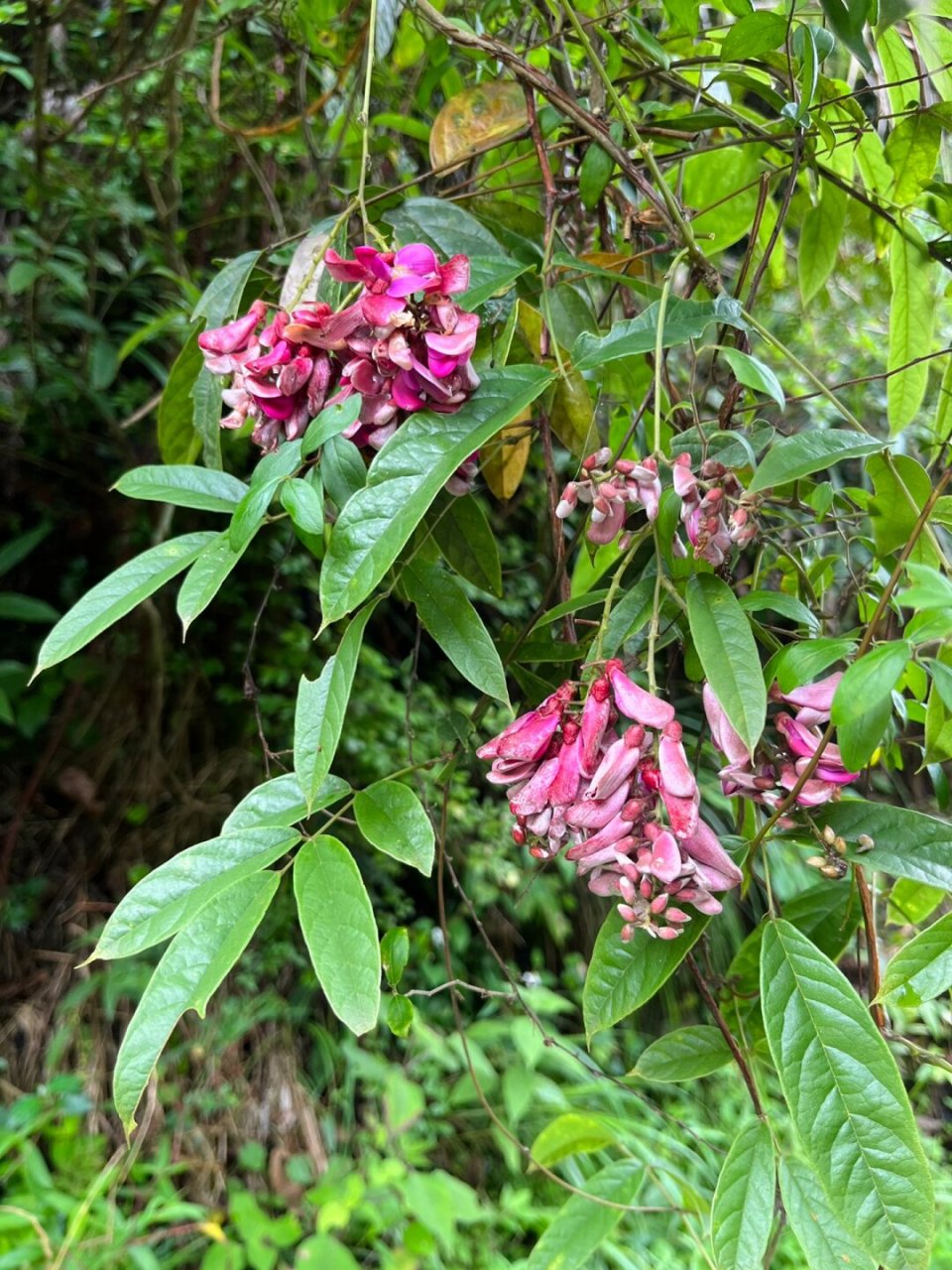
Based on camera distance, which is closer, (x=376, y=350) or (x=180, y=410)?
(x=376, y=350)

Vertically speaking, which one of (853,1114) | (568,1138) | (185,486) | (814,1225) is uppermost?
(185,486)

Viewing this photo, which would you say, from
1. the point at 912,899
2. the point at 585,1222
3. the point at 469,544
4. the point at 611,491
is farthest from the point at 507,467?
the point at 585,1222

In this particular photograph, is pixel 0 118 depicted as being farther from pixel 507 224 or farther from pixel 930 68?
pixel 930 68

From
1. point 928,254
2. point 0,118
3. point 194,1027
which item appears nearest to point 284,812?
point 928,254

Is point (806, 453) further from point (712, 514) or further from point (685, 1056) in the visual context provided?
point (685, 1056)

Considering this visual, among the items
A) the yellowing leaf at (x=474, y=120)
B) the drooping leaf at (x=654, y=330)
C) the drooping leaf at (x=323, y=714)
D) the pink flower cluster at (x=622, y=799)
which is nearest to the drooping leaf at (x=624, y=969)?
the pink flower cluster at (x=622, y=799)

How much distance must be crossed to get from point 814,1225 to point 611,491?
0.33 meters

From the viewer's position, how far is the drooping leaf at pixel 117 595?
40 centimetres

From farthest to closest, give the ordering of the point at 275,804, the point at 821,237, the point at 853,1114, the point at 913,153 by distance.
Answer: the point at 821,237, the point at 913,153, the point at 275,804, the point at 853,1114

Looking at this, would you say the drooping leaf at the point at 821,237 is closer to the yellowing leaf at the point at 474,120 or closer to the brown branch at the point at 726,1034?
the yellowing leaf at the point at 474,120

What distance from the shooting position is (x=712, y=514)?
38 cm

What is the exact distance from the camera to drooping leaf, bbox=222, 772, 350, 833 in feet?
1.42

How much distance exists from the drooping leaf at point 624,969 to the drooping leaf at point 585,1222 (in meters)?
0.25

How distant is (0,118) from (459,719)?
175cm
